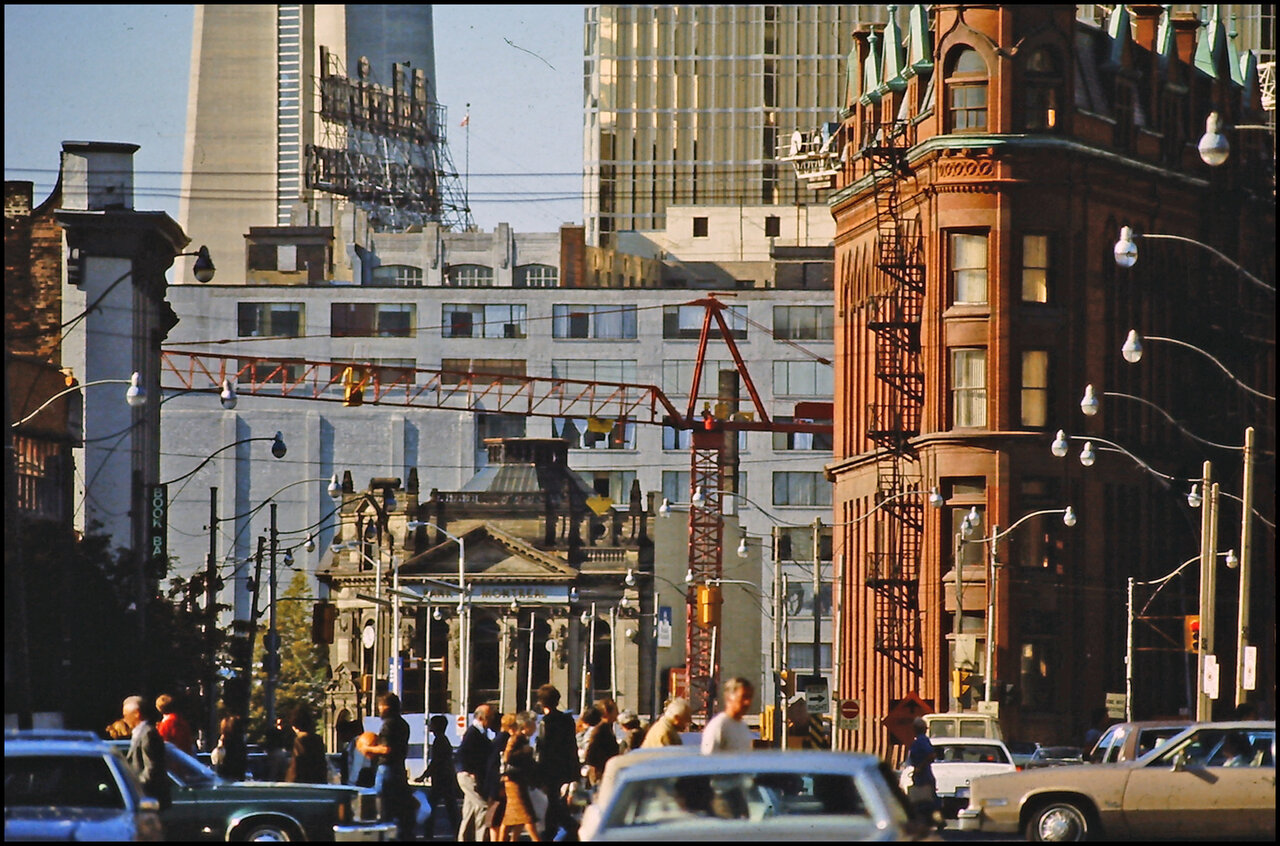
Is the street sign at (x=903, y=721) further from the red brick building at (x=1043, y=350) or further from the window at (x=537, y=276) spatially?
the window at (x=537, y=276)

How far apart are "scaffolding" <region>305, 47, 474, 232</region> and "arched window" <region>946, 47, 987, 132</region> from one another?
83.2 m

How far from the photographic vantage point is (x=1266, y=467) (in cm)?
8294

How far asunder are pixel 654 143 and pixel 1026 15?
9954 centimetres

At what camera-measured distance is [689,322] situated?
137m

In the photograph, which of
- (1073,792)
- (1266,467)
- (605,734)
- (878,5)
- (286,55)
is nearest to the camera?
(1073,792)

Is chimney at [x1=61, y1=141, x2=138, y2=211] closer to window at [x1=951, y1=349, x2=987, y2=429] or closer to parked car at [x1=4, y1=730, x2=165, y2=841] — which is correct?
window at [x1=951, y1=349, x2=987, y2=429]

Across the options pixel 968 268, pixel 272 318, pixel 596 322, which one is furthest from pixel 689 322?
pixel 968 268

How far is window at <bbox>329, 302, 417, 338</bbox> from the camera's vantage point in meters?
138

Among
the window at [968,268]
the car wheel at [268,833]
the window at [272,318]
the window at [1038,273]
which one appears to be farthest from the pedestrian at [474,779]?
the window at [272,318]

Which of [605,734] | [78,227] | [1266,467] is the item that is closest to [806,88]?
[1266,467]

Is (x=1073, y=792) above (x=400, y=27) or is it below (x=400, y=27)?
below

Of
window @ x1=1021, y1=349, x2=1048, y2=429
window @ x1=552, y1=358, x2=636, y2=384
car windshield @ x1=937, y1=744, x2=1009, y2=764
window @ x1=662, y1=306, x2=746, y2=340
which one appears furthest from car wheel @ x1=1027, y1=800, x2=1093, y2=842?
window @ x1=552, y1=358, x2=636, y2=384

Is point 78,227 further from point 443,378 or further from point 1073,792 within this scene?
point 443,378

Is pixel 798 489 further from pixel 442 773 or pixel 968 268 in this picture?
pixel 442 773
